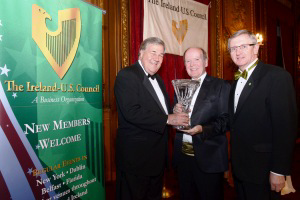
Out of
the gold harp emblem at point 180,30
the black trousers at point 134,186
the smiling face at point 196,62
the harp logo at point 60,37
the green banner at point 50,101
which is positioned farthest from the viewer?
the gold harp emblem at point 180,30

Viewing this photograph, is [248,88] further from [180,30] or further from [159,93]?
[180,30]

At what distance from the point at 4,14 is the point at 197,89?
1.46 meters

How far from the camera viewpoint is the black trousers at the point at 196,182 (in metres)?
1.86

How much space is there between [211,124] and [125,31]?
2324mm

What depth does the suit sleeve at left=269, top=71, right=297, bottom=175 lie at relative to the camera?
1.51 metres

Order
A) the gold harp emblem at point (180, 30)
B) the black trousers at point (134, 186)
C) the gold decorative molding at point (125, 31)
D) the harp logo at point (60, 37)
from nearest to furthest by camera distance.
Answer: the harp logo at point (60, 37)
the black trousers at point (134, 186)
the gold decorative molding at point (125, 31)
the gold harp emblem at point (180, 30)

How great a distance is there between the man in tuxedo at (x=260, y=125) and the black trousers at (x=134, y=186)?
2.27 ft

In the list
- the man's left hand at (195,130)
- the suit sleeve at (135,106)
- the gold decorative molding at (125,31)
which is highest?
the gold decorative molding at (125,31)

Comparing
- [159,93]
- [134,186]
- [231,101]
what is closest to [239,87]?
[231,101]

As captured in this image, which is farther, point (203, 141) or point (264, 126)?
point (203, 141)

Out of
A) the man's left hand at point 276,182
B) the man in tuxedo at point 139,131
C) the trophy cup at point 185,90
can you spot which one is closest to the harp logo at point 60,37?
the man in tuxedo at point 139,131

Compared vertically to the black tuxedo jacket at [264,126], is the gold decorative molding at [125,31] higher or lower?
higher

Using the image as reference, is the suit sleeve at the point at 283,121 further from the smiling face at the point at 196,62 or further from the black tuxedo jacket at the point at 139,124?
the black tuxedo jacket at the point at 139,124

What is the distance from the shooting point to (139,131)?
190 cm
